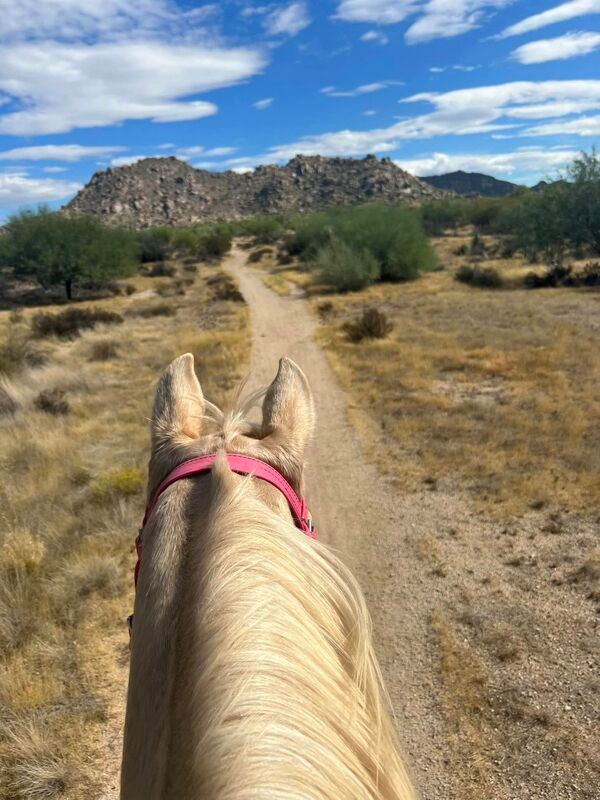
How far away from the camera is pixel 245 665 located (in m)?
0.84

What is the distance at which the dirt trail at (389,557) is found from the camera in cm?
332

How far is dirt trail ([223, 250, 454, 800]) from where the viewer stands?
131 inches

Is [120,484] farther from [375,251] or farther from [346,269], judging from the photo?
[375,251]

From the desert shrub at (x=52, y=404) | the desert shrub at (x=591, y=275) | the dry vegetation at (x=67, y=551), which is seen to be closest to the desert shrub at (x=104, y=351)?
the dry vegetation at (x=67, y=551)

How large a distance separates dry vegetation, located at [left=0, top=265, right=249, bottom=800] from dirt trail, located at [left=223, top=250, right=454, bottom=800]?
1.77m

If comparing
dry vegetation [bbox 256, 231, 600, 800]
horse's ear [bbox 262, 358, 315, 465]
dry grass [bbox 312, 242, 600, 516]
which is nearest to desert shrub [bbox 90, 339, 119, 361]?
dry grass [bbox 312, 242, 600, 516]

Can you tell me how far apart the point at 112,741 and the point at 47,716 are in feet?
1.38

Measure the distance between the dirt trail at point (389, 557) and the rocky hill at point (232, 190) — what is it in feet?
369

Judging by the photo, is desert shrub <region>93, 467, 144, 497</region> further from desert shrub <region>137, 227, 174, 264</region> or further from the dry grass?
desert shrub <region>137, 227, 174, 264</region>

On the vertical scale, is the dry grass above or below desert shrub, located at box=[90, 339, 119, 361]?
below

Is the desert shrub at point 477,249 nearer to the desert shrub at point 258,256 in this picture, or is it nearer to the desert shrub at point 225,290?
the desert shrub at point 258,256

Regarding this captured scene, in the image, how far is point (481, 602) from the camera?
14.7 ft

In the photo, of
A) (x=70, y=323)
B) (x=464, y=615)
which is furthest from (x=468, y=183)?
(x=464, y=615)

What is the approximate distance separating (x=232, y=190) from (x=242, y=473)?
5870 inches
